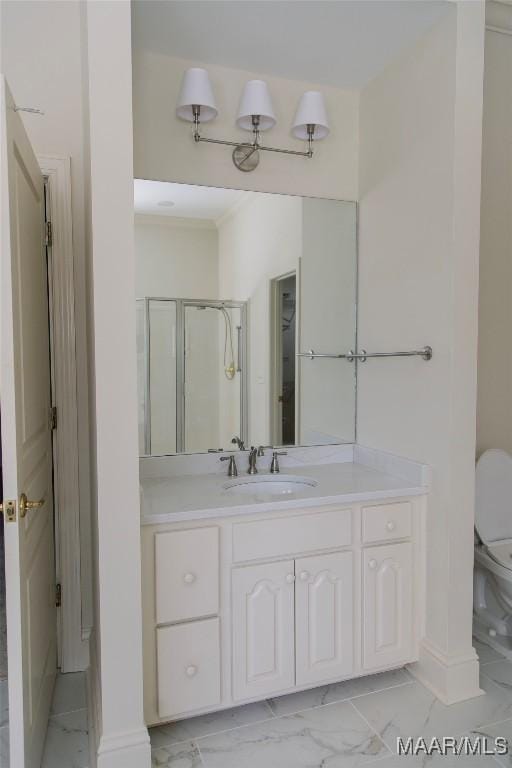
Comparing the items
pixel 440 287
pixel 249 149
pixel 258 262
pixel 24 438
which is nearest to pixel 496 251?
pixel 440 287

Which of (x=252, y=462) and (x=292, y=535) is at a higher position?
(x=252, y=462)

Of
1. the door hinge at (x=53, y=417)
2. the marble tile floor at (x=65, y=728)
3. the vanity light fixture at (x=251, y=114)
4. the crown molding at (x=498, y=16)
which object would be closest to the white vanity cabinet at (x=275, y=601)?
the marble tile floor at (x=65, y=728)

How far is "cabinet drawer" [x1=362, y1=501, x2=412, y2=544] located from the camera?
2.04 metres

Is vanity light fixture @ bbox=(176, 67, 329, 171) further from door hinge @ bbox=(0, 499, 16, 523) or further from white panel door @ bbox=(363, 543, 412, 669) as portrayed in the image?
white panel door @ bbox=(363, 543, 412, 669)

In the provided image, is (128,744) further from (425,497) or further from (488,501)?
(488,501)

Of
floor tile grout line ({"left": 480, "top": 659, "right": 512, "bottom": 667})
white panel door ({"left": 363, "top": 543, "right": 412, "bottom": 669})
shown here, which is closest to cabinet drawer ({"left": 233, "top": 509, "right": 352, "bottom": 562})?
white panel door ({"left": 363, "top": 543, "right": 412, "bottom": 669})

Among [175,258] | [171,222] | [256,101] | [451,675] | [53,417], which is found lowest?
[451,675]

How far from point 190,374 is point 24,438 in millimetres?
877

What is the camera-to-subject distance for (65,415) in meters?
2.17

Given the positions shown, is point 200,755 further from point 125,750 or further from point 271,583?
point 271,583

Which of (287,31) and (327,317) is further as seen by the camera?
(327,317)

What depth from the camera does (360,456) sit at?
2.52 metres

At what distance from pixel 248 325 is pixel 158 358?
1.40 feet

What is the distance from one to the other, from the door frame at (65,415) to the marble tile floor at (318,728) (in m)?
0.23
